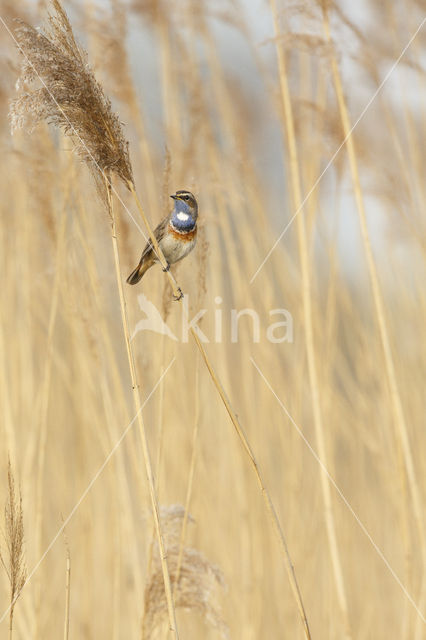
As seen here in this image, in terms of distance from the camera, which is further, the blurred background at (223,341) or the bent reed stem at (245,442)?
the blurred background at (223,341)

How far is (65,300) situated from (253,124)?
1.38 m

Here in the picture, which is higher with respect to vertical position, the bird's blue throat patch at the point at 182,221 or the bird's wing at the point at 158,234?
the bird's blue throat patch at the point at 182,221

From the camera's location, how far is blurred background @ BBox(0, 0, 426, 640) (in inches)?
75.5

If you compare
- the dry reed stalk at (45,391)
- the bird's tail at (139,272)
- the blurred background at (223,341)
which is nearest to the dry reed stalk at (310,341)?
the blurred background at (223,341)

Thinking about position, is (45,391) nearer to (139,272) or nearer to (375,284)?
(139,272)

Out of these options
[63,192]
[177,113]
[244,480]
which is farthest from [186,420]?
[177,113]

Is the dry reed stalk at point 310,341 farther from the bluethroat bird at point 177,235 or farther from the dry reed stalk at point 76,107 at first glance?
the dry reed stalk at point 76,107

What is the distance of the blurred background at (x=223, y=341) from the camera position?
6.30ft

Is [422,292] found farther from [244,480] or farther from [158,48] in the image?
[158,48]

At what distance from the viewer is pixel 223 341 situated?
2553 millimetres

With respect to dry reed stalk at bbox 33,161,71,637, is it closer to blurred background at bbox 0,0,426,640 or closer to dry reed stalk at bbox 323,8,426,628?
blurred background at bbox 0,0,426,640

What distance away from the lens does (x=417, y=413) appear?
261 cm

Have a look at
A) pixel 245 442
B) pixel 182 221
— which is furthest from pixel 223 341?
pixel 245 442

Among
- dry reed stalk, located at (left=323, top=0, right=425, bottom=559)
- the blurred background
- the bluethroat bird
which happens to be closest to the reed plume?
the blurred background
